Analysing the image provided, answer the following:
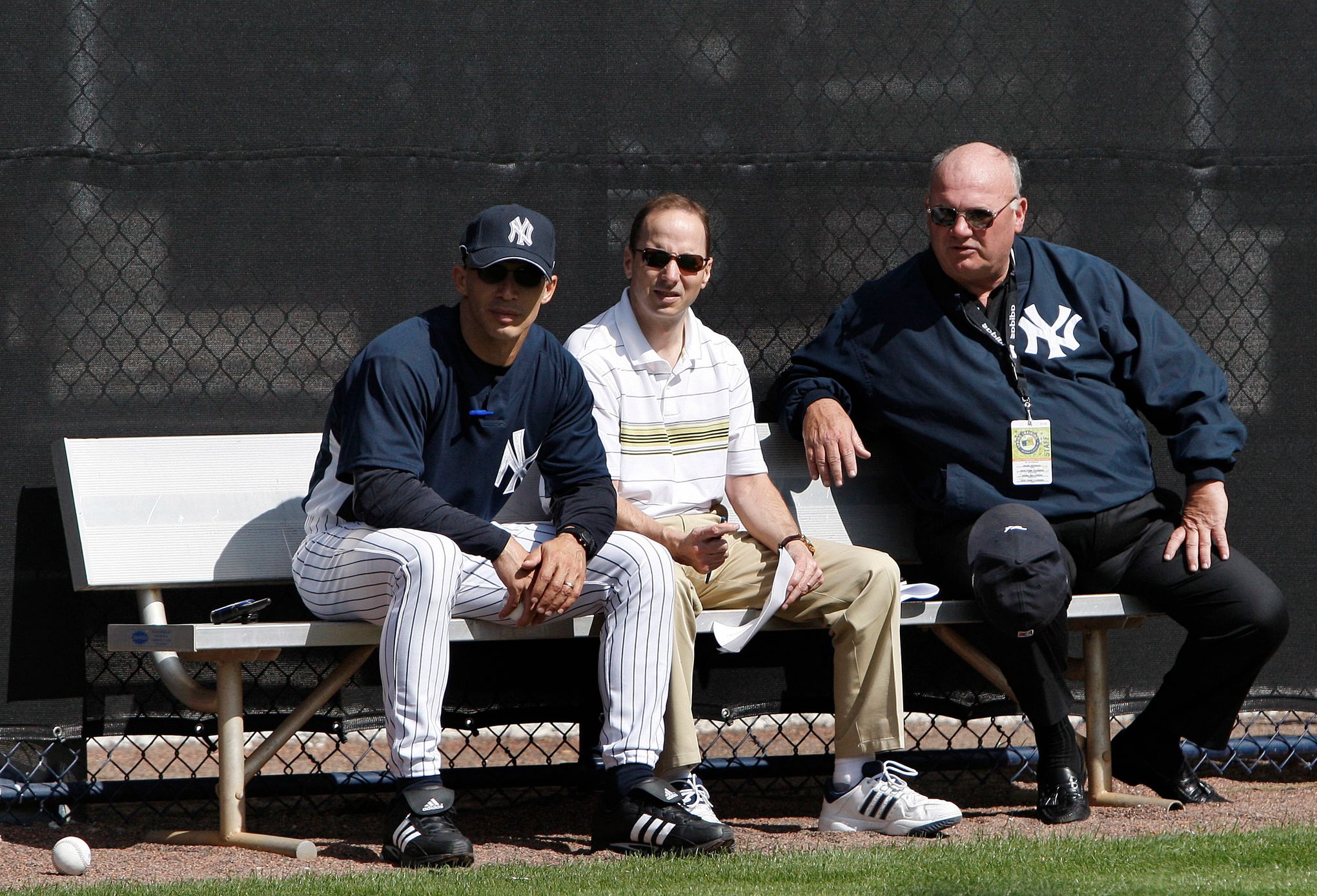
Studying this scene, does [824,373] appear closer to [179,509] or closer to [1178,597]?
[1178,597]

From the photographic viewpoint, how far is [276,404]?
412cm

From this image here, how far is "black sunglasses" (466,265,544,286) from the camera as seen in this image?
11.3ft

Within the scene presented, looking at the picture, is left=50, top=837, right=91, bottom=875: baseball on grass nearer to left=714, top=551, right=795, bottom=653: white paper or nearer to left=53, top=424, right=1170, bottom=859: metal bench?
left=53, top=424, right=1170, bottom=859: metal bench

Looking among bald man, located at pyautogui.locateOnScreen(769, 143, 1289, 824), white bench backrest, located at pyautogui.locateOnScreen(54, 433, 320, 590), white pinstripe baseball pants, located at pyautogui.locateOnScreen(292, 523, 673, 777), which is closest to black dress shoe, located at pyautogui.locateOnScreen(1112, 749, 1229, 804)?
bald man, located at pyautogui.locateOnScreen(769, 143, 1289, 824)

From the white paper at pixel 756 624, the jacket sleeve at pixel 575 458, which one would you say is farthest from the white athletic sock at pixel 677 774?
the jacket sleeve at pixel 575 458

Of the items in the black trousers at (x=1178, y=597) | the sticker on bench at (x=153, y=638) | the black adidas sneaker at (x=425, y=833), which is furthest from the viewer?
the black trousers at (x=1178, y=597)

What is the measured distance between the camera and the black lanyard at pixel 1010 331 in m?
3.97

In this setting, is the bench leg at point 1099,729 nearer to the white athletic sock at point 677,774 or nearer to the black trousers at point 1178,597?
the black trousers at point 1178,597

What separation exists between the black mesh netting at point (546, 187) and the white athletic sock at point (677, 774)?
876mm

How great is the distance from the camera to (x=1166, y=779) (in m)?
4.01

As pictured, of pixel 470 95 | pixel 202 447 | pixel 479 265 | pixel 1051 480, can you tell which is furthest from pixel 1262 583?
pixel 202 447

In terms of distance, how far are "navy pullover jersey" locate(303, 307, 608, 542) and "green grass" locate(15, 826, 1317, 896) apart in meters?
0.91

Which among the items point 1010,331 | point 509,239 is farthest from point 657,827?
point 1010,331

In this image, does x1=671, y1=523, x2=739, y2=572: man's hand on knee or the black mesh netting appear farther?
the black mesh netting
